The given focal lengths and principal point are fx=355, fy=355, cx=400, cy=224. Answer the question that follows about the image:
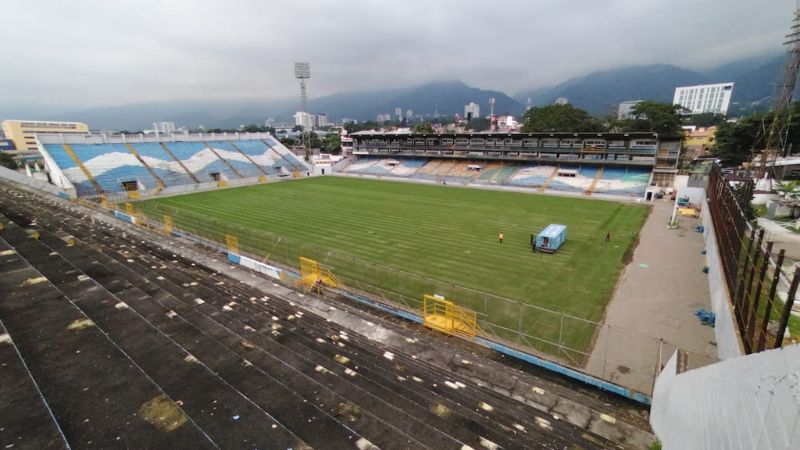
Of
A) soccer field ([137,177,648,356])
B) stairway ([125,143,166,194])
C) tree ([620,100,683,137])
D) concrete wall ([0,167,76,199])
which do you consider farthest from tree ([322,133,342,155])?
tree ([620,100,683,137])

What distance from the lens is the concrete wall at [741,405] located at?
3.64 meters

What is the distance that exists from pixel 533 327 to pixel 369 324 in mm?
6746

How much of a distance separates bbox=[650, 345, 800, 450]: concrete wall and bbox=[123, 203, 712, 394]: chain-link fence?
2.69 metres

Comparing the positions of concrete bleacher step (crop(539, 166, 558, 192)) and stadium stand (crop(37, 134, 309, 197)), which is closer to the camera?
stadium stand (crop(37, 134, 309, 197))

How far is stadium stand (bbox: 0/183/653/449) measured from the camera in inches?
303

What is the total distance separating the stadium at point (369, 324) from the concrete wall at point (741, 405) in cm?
24

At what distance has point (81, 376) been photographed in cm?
912

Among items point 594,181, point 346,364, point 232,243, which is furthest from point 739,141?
point 232,243

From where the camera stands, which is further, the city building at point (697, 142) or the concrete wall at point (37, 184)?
the city building at point (697, 142)

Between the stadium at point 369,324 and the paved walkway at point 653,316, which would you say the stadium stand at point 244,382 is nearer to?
the stadium at point 369,324

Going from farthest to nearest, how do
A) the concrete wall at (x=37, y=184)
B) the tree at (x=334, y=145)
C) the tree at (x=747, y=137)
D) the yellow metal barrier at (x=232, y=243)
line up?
1. the tree at (x=334, y=145)
2. the tree at (x=747, y=137)
3. the concrete wall at (x=37, y=184)
4. the yellow metal barrier at (x=232, y=243)

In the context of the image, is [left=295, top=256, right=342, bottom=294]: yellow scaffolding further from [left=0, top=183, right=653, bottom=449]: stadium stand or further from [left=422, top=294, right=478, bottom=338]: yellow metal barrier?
[left=422, top=294, right=478, bottom=338]: yellow metal barrier

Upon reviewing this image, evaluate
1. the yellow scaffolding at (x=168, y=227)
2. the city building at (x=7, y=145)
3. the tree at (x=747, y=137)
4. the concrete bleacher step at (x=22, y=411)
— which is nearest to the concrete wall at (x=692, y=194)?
the tree at (x=747, y=137)

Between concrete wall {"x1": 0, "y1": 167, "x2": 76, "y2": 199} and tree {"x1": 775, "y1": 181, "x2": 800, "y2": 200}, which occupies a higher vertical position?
tree {"x1": 775, "y1": 181, "x2": 800, "y2": 200}
